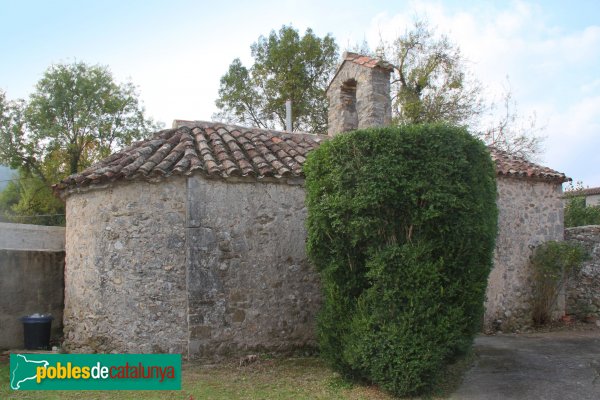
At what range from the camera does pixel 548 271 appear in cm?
1050

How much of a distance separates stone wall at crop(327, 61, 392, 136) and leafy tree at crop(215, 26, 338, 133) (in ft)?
47.1

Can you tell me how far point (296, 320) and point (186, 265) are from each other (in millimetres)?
2090

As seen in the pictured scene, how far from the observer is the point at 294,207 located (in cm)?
832

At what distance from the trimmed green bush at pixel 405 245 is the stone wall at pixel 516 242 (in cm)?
437

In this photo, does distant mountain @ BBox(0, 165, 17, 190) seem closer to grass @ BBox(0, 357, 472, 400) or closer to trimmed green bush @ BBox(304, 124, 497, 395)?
grass @ BBox(0, 357, 472, 400)

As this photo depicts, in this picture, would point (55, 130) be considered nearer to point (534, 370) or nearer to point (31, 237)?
point (31, 237)

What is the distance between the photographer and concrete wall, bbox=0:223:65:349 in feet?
29.3

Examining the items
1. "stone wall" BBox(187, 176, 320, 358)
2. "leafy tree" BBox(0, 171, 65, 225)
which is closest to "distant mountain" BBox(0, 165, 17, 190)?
"leafy tree" BBox(0, 171, 65, 225)

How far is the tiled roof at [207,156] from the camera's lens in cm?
764

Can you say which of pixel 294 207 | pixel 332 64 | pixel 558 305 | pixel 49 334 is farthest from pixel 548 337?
pixel 332 64

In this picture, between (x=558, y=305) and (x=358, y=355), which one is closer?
(x=358, y=355)

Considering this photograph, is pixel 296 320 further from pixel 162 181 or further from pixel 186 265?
pixel 162 181

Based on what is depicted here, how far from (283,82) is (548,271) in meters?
18.2

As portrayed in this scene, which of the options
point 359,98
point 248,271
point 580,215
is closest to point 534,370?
point 248,271
